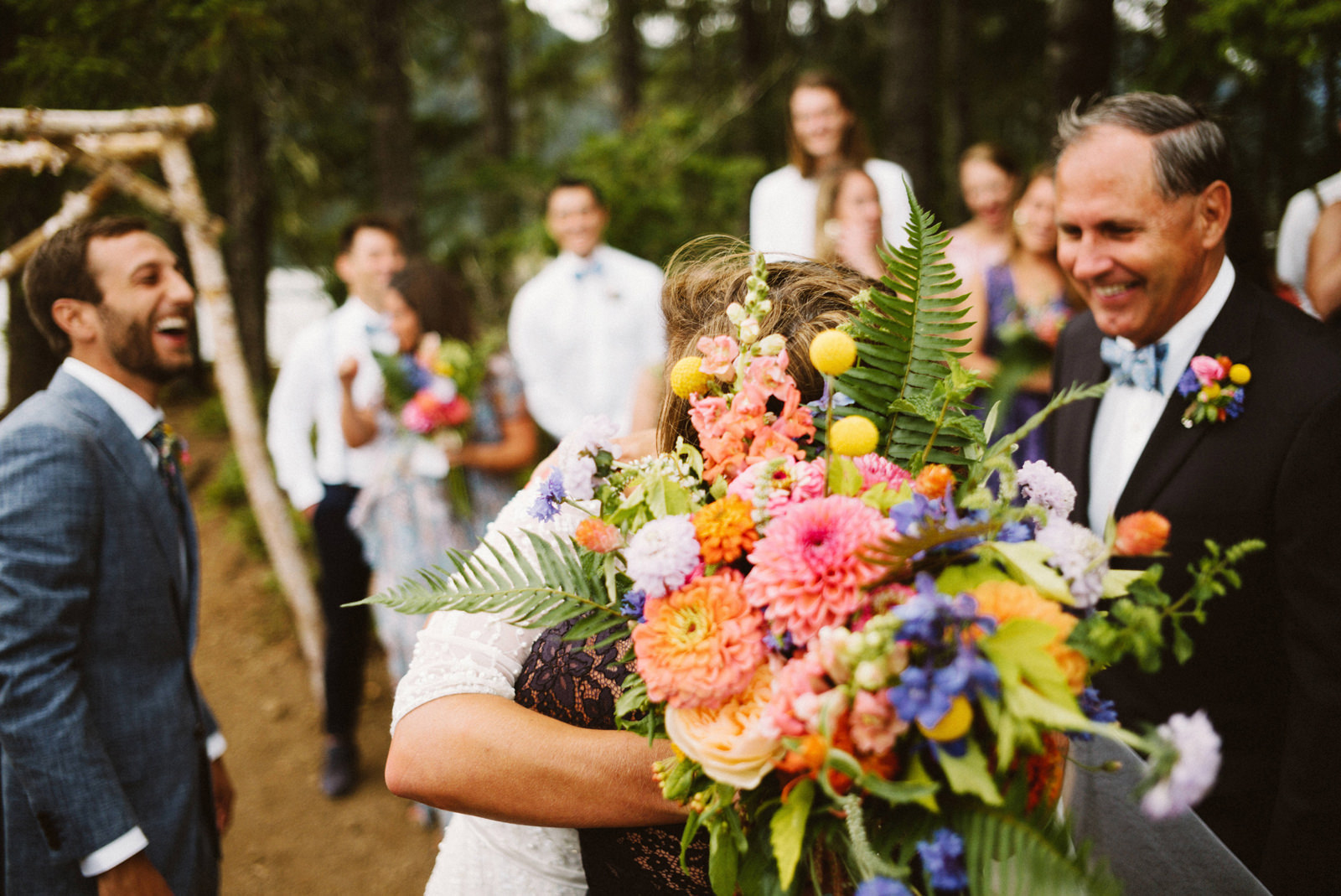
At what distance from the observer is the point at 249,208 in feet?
25.9

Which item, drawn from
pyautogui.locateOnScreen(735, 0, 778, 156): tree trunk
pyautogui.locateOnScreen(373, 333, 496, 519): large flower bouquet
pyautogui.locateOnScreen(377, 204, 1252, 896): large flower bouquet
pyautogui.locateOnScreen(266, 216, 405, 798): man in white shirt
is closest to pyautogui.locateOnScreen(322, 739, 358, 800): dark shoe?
pyautogui.locateOnScreen(266, 216, 405, 798): man in white shirt

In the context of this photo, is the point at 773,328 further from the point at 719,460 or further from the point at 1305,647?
the point at 1305,647

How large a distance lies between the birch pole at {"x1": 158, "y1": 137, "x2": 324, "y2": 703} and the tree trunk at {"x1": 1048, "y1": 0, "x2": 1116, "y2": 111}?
15.9ft

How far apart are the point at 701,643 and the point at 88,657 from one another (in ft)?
6.49

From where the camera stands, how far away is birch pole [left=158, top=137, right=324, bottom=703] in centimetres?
429

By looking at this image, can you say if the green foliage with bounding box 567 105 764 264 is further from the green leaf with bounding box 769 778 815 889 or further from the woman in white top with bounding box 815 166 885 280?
the green leaf with bounding box 769 778 815 889

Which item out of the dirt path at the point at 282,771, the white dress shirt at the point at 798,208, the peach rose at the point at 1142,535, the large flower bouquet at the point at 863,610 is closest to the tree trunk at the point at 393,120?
the dirt path at the point at 282,771

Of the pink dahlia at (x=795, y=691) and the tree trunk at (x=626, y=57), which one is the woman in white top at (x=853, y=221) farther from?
the tree trunk at (x=626, y=57)

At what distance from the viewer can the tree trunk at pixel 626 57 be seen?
11.4 m

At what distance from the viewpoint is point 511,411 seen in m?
4.48

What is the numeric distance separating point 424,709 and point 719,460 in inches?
28.3

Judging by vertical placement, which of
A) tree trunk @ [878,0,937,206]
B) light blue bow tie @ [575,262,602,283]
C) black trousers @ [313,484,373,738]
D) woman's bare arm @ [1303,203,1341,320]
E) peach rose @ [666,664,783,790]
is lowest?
black trousers @ [313,484,373,738]

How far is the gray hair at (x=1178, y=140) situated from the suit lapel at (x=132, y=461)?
283 centimetres

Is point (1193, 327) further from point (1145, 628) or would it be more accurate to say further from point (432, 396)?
point (432, 396)
